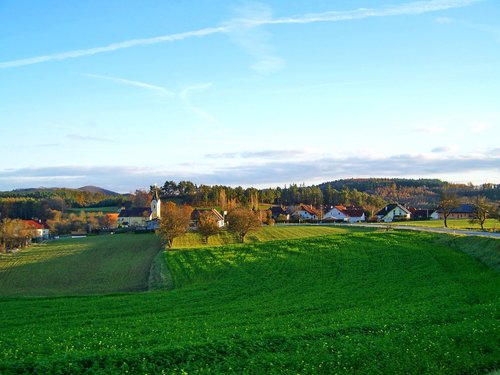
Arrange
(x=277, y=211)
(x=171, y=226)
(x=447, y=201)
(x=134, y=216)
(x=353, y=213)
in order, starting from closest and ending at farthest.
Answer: (x=171, y=226) < (x=447, y=201) < (x=353, y=213) < (x=134, y=216) < (x=277, y=211)

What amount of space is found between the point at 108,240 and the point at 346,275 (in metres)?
65.4

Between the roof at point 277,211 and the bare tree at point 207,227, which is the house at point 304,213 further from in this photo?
the bare tree at point 207,227

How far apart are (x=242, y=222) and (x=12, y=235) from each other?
4191 cm

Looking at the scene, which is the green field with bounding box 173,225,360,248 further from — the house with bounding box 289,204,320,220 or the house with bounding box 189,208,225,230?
the house with bounding box 289,204,320,220

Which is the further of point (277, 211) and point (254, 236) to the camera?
point (277, 211)

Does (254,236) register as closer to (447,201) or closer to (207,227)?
(207,227)

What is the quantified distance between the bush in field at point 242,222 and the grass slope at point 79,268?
1286cm

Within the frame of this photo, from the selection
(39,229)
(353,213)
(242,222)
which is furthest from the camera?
(353,213)

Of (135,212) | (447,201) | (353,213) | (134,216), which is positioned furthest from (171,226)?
(353,213)

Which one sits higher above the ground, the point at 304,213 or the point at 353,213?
the point at 353,213

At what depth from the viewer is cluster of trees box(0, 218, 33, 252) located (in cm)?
8569

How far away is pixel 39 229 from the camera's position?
120 m

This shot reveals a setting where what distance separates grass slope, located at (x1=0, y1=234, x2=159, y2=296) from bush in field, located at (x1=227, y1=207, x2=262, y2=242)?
12.9m

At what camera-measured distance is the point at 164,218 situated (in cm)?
7688
